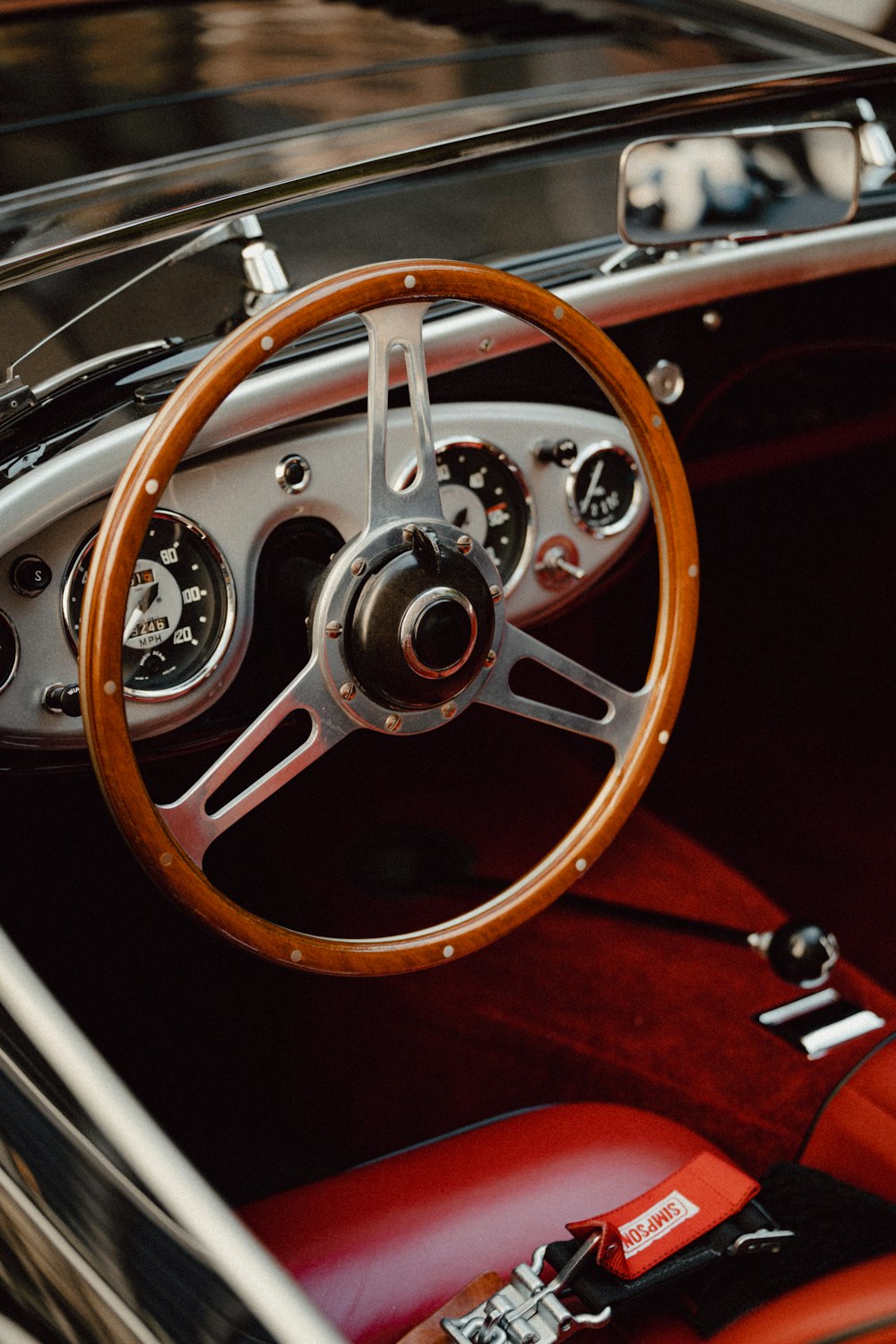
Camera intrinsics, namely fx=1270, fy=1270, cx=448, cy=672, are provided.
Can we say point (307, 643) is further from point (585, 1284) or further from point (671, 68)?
point (671, 68)

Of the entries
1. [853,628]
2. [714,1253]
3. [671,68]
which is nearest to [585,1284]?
[714,1253]

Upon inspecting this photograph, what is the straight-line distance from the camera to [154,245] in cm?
117

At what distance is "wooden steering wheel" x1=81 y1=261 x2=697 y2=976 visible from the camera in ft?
2.92

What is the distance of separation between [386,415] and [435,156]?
1.57 ft

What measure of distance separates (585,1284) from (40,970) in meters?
0.90

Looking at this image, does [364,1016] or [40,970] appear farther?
[364,1016]

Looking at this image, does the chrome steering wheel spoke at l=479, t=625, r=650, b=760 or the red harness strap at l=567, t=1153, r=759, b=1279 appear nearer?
the red harness strap at l=567, t=1153, r=759, b=1279

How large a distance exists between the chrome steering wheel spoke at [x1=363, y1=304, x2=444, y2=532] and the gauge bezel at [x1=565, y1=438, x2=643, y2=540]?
279 mm

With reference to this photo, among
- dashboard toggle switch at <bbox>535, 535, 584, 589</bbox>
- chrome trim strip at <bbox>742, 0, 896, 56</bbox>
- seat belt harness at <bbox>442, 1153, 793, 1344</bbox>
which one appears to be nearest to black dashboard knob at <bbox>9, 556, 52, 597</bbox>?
dashboard toggle switch at <bbox>535, 535, 584, 589</bbox>

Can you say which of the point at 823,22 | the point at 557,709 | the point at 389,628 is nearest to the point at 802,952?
the point at 557,709

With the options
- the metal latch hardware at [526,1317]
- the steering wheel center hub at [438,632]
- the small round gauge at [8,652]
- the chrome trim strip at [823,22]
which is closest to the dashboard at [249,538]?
the small round gauge at [8,652]

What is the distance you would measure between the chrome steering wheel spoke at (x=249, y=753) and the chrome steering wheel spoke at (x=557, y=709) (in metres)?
0.15

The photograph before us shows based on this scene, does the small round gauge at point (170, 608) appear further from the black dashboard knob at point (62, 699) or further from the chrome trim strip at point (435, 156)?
the chrome trim strip at point (435, 156)

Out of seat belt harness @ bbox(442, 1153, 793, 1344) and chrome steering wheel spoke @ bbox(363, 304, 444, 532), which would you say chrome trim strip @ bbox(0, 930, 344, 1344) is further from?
chrome steering wheel spoke @ bbox(363, 304, 444, 532)
